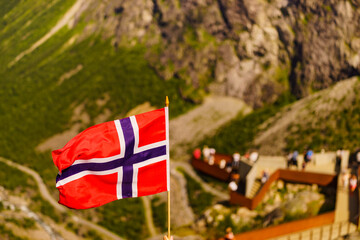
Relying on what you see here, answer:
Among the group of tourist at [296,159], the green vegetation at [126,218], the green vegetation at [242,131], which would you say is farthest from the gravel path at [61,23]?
the group of tourist at [296,159]

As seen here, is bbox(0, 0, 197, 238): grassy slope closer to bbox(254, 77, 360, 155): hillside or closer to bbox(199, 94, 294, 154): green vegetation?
bbox(199, 94, 294, 154): green vegetation

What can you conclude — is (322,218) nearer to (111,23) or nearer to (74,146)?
(74,146)

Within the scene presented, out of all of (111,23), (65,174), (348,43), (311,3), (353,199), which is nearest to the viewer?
(65,174)

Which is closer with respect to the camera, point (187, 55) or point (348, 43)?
point (348, 43)

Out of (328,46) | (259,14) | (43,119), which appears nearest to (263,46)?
(259,14)

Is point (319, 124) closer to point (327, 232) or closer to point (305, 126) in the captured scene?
point (305, 126)

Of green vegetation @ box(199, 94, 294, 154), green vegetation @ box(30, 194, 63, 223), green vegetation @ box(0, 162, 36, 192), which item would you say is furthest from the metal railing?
green vegetation @ box(0, 162, 36, 192)
